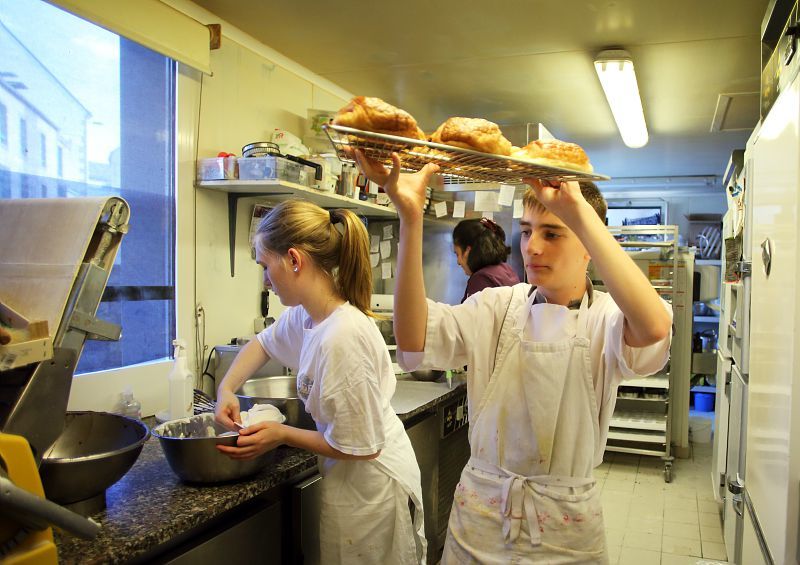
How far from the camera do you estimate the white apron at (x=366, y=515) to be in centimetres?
166

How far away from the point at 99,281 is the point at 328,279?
0.59 metres

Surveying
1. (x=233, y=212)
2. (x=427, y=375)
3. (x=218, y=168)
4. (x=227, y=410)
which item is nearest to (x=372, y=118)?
(x=227, y=410)

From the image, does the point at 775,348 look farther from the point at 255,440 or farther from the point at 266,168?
the point at 266,168

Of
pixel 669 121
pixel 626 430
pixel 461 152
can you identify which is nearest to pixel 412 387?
pixel 461 152

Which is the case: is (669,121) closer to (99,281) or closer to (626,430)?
(626,430)

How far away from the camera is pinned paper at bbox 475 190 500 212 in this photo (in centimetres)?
398

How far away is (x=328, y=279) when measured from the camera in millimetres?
1708

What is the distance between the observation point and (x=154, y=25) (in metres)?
2.25

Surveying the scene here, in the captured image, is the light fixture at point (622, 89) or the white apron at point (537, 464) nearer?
the white apron at point (537, 464)

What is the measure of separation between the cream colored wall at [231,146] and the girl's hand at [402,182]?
5.61ft

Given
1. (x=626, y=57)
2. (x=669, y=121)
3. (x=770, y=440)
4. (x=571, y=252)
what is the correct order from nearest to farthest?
(x=571, y=252) < (x=770, y=440) < (x=626, y=57) < (x=669, y=121)

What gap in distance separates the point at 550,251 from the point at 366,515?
0.92 m

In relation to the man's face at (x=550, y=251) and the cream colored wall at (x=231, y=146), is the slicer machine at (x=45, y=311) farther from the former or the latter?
the cream colored wall at (x=231, y=146)

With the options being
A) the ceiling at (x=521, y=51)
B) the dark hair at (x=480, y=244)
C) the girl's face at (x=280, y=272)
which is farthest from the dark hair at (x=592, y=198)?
the dark hair at (x=480, y=244)
